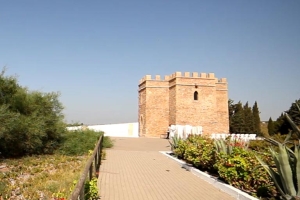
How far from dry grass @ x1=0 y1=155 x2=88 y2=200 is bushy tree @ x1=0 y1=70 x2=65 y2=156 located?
2.60 feet

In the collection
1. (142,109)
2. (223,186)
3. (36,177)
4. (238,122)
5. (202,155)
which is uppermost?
(142,109)

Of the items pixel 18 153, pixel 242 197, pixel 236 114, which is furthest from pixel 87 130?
pixel 236 114

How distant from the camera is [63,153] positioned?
12.9m

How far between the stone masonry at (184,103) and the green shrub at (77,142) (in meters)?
13.2

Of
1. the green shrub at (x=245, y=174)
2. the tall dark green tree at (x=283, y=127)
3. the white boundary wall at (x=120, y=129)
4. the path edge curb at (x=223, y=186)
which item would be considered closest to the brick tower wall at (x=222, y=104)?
the tall dark green tree at (x=283, y=127)

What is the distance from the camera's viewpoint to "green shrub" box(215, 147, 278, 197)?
16.9 feet

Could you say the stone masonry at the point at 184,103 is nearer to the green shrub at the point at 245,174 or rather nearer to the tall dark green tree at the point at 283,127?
the tall dark green tree at the point at 283,127

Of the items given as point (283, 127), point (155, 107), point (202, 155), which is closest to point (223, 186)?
point (202, 155)

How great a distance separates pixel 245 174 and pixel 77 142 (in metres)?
9.95

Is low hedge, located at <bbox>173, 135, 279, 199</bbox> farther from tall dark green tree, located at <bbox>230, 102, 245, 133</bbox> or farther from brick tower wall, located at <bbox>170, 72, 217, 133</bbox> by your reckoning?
tall dark green tree, located at <bbox>230, 102, 245, 133</bbox>

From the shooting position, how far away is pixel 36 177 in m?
7.78

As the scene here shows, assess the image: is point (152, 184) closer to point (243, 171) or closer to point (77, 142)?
point (243, 171)

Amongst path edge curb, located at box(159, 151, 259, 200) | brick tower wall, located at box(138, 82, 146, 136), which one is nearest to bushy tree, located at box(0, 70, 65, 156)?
path edge curb, located at box(159, 151, 259, 200)

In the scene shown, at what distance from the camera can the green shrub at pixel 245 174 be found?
203 inches
